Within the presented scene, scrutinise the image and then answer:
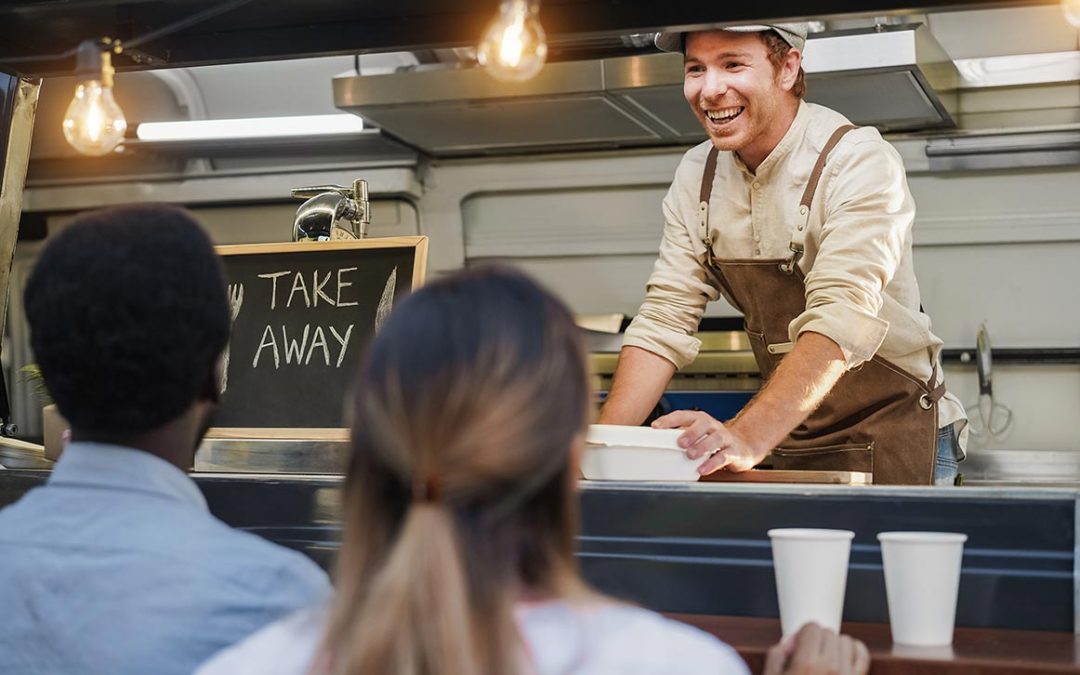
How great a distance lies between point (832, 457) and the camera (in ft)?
8.71

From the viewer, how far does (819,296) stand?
2.27 m

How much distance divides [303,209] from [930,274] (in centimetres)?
222

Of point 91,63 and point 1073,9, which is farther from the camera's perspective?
point 91,63

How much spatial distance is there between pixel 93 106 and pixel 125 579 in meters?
0.86

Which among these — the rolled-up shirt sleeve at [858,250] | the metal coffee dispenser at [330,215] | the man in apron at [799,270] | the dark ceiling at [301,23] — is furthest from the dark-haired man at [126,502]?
the metal coffee dispenser at [330,215]

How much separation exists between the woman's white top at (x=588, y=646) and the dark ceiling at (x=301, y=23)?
3.45ft

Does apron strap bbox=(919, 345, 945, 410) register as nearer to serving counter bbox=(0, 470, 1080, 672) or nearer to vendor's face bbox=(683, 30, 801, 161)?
vendor's face bbox=(683, 30, 801, 161)

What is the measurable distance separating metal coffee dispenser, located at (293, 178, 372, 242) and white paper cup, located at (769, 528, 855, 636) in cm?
139

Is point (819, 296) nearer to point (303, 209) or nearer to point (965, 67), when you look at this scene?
point (303, 209)

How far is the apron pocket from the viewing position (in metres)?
2.61

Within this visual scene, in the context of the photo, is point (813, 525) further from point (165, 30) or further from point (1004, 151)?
point (1004, 151)

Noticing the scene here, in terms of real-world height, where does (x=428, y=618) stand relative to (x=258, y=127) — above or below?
below

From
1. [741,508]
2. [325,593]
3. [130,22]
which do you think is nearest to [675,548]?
[741,508]

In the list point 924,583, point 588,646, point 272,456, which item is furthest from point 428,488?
point 272,456
